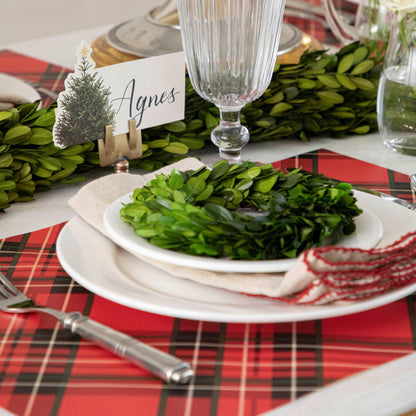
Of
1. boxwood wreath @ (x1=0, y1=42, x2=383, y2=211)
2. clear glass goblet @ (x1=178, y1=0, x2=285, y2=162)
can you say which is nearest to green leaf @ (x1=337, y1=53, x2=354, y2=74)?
boxwood wreath @ (x1=0, y1=42, x2=383, y2=211)

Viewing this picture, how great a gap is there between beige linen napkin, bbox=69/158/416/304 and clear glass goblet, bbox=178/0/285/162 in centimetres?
27

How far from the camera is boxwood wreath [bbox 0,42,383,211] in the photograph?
0.80m

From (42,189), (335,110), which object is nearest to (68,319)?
(42,189)

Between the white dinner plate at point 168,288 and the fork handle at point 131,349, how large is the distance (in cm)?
3

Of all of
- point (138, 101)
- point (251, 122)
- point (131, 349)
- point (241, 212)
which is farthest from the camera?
point (251, 122)

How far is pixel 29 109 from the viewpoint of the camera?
82 centimetres

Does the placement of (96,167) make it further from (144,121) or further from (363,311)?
(363,311)

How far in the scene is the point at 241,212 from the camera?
62cm

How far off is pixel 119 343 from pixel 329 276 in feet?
0.51

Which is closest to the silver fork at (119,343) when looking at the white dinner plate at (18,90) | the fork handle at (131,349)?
the fork handle at (131,349)

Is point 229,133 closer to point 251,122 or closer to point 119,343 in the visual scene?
point 251,122

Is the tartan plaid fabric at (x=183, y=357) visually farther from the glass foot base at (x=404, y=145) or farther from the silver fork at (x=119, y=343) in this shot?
the glass foot base at (x=404, y=145)

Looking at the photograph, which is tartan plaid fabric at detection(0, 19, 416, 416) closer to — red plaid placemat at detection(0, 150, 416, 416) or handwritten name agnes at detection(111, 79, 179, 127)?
red plaid placemat at detection(0, 150, 416, 416)

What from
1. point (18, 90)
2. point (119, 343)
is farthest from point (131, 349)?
point (18, 90)
